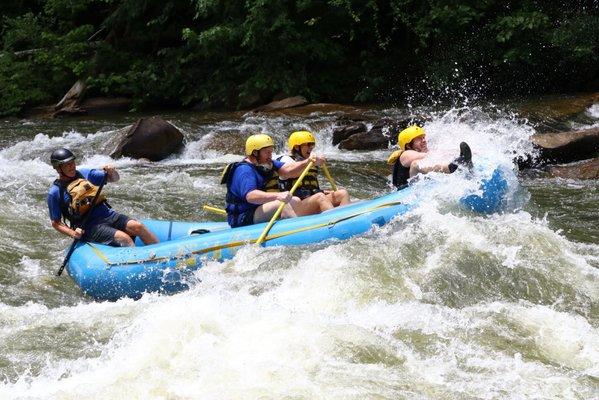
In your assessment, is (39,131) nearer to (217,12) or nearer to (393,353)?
(217,12)

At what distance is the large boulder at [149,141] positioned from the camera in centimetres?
1214

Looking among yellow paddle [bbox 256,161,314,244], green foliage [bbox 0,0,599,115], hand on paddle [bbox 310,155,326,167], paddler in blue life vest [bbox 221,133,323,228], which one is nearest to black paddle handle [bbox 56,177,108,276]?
paddler in blue life vest [bbox 221,133,323,228]

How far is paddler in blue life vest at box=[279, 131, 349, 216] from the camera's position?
271 inches

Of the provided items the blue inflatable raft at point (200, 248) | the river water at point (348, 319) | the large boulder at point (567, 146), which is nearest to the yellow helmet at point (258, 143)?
the blue inflatable raft at point (200, 248)

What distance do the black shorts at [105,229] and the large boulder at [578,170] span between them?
5.43 metres

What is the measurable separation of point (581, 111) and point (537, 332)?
9211mm

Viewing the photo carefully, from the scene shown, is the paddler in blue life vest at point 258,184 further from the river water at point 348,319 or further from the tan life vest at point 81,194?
the tan life vest at point 81,194

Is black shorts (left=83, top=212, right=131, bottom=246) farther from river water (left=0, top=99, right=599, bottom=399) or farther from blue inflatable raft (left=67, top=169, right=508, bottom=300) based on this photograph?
river water (left=0, top=99, right=599, bottom=399)

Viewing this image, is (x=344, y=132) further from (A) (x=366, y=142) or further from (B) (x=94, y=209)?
(B) (x=94, y=209)

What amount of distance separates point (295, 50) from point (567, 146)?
699 cm

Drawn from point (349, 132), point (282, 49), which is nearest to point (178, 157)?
point (349, 132)

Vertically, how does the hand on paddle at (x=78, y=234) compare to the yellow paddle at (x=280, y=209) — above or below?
below

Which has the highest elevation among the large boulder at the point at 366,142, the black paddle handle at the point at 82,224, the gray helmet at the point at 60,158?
the gray helmet at the point at 60,158

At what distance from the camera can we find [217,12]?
55.1 ft
